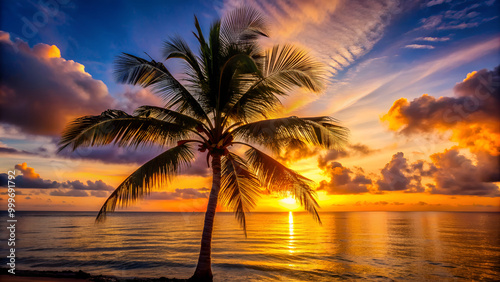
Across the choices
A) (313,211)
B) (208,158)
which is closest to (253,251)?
(313,211)

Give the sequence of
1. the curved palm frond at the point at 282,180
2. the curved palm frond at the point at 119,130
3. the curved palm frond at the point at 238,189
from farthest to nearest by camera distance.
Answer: the curved palm frond at the point at 238,189 < the curved palm frond at the point at 282,180 < the curved palm frond at the point at 119,130

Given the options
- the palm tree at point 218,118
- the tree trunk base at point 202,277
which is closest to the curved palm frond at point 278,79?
the palm tree at point 218,118

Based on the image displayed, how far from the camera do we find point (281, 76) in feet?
29.4

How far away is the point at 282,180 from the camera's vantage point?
384 inches

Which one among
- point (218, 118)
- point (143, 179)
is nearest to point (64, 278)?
point (143, 179)

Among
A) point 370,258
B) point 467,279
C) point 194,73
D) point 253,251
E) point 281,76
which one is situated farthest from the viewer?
point 253,251

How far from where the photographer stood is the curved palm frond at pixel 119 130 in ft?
25.2

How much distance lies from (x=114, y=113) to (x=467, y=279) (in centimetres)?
1693

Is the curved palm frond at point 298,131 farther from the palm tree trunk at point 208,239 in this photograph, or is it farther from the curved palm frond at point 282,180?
the palm tree trunk at point 208,239

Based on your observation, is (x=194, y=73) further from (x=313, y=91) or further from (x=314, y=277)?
(x=314, y=277)

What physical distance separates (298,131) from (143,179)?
539 cm

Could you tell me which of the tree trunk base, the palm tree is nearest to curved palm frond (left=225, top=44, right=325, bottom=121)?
the palm tree

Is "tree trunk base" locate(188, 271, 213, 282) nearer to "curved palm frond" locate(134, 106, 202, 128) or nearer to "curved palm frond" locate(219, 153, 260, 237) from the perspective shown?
"curved palm frond" locate(219, 153, 260, 237)

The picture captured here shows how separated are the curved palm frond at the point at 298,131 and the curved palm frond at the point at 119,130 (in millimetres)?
2315
